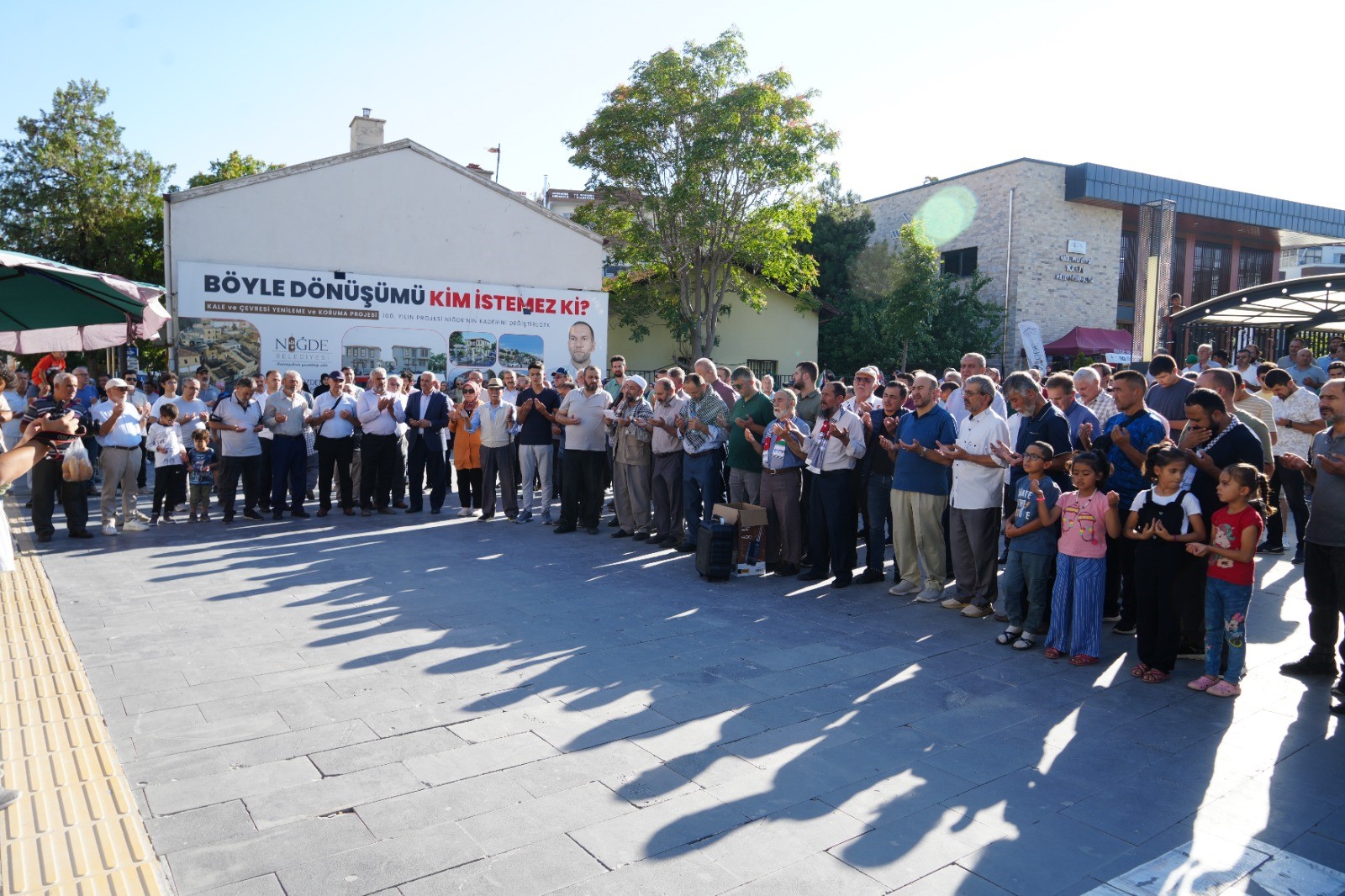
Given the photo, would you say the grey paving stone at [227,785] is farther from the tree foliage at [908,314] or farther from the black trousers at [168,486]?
the tree foliage at [908,314]

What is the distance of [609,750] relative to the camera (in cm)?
425

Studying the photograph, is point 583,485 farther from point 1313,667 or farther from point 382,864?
point 382,864

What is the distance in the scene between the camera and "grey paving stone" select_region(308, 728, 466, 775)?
4.07 meters

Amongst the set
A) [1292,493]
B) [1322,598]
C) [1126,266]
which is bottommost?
[1322,598]

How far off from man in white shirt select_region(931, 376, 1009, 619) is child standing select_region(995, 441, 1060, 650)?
458 millimetres

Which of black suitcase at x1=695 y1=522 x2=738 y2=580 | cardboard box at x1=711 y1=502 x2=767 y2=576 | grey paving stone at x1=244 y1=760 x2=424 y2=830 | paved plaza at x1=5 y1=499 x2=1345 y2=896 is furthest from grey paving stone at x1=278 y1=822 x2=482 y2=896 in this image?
cardboard box at x1=711 y1=502 x2=767 y2=576

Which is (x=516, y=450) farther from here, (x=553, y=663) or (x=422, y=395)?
(x=553, y=663)

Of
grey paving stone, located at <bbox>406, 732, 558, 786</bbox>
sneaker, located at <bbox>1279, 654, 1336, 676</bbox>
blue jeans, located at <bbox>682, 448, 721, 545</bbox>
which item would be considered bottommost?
grey paving stone, located at <bbox>406, 732, 558, 786</bbox>

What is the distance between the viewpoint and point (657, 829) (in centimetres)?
350

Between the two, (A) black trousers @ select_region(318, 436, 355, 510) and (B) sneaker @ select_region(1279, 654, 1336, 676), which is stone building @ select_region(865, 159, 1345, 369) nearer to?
(A) black trousers @ select_region(318, 436, 355, 510)

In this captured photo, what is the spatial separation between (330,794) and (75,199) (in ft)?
105

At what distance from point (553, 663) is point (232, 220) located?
1677 cm

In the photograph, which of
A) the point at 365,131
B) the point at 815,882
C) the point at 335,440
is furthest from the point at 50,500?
the point at 365,131

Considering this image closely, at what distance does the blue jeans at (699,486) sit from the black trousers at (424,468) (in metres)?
3.98
